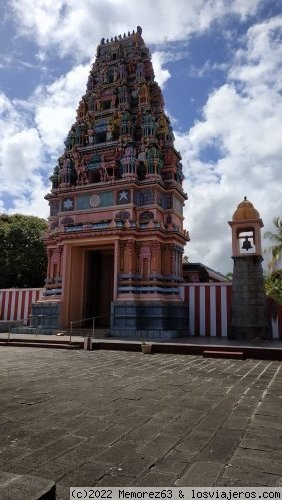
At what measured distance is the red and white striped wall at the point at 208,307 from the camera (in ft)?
59.9

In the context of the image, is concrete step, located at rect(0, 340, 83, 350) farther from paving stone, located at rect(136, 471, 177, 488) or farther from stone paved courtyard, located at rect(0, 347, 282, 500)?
paving stone, located at rect(136, 471, 177, 488)

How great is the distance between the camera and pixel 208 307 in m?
18.7

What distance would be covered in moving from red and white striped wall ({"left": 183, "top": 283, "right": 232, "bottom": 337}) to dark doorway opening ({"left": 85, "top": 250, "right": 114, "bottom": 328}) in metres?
5.52

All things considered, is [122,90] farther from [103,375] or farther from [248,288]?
[103,375]

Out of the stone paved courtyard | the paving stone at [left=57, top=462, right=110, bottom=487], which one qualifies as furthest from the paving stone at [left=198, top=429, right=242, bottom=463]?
the paving stone at [left=57, top=462, right=110, bottom=487]

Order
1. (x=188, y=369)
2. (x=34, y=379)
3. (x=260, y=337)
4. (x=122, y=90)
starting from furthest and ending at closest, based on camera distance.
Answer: (x=122, y=90) → (x=260, y=337) → (x=188, y=369) → (x=34, y=379)

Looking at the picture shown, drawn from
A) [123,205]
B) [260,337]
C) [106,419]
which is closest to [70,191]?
[123,205]

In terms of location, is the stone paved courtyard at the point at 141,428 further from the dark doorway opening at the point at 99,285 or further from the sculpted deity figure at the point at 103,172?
the sculpted deity figure at the point at 103,172

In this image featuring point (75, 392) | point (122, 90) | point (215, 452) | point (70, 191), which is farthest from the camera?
point (122, 90)

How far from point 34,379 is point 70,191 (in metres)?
15.5

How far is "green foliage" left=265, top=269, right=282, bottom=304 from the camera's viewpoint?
18.6 metres

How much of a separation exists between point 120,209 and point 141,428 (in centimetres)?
1607

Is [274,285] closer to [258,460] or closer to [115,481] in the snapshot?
[258,460]

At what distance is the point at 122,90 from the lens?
73.3 ft
